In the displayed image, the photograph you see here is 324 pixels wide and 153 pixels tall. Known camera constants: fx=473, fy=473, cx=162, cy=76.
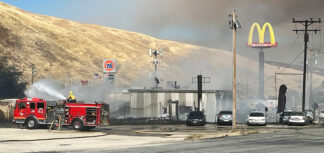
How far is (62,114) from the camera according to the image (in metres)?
42.1

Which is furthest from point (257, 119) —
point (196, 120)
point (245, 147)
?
point (245, 147)

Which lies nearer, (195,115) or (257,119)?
(257,119)

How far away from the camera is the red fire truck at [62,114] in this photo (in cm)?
4184

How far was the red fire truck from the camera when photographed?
41.8 meters

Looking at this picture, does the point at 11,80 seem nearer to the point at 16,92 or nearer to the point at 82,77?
the point at 16,92

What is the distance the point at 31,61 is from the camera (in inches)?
7343

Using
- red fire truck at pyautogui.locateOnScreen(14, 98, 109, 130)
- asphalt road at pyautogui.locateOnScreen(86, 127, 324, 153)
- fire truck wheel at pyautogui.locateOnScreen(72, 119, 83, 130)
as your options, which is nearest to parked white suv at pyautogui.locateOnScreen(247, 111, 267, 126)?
red fire truck at pyautogui.locateOnScreen(14, 98, 109, 130)

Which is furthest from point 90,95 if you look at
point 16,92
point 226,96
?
point 226,96

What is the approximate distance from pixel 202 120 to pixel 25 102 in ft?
67.7

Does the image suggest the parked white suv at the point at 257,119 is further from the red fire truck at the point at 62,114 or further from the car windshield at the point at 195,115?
the red fire truck at the point at 62,114

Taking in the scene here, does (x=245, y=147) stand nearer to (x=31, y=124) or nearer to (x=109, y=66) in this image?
(x=31, y=124)

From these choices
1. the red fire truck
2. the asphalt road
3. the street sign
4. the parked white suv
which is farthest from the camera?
the street sign

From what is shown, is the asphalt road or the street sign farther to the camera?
the street sign

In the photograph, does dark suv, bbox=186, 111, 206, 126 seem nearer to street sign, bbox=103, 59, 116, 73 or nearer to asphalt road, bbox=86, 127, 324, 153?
asphalt road, bbox=86, 127, 324, 153
